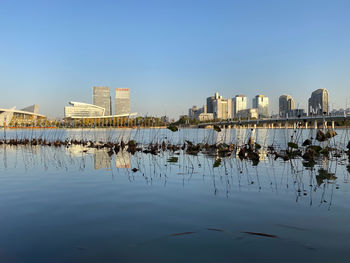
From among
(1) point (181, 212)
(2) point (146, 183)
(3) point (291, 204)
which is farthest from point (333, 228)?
(2) point (146, 183)

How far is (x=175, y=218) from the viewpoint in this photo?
5.87 m

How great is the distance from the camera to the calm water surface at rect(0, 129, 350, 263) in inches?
167

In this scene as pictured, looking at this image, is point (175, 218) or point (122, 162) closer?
point (175, 218)

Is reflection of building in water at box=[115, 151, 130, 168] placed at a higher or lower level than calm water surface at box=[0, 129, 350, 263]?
higher

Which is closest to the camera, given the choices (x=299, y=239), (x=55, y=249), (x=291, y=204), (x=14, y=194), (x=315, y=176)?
(x=55, y=249)

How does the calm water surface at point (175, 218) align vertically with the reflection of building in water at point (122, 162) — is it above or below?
below

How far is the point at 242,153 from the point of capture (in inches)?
682

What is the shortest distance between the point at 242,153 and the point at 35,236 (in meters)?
14.0

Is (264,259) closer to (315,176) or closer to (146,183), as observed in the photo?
(146,183)

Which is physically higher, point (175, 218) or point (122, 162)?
point (122, 162)

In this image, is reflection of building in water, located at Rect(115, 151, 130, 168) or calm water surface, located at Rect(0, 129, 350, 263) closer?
calm water surface, located at Rect(0, 129, 350, 263)

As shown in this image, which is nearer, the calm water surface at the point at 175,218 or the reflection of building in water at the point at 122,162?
the calm water surface at the point at 175,218

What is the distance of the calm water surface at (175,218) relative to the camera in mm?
4250

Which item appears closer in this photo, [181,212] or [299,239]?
[299,239]
